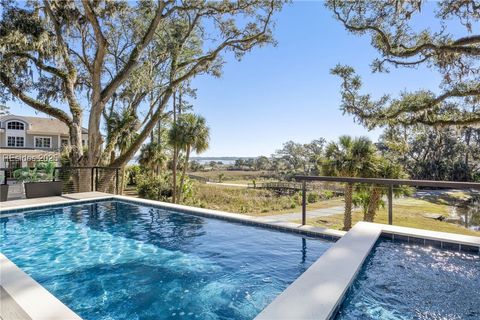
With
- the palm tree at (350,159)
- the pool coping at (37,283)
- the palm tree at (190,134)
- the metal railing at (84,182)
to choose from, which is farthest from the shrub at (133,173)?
the pool coping at (37,283)

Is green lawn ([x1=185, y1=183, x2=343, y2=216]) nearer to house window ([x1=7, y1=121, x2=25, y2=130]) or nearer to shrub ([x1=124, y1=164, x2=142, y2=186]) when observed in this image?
shrub ([x1=124, y1=164, x2=142, y2=186])

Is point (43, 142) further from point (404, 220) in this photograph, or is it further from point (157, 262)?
point (404, 220)

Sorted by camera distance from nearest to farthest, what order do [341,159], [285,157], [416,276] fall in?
[416,276]
[341,159]
[285,157]

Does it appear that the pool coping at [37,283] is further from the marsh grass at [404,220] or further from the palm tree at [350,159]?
the palm tree at [350,159]

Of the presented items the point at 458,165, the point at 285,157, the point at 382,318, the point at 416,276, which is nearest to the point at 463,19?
the point at 416,276

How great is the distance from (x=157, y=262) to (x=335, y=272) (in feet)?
7.78

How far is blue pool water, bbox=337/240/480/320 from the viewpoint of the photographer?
8.20ft

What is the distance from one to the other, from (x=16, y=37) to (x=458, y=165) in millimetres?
40501

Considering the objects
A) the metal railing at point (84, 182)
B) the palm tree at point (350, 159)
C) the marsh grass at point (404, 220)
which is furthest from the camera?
the palm tree at point (350, 159)

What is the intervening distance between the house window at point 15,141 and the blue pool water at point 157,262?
71.1 ft

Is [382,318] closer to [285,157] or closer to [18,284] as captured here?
[18,284]

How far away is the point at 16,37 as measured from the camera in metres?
9.30

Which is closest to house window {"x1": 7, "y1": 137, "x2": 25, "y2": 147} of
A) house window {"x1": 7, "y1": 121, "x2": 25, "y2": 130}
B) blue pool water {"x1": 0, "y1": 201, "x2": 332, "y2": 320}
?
house window {"x1": 7, "y1": 121, "x2": 25, "y2": 130}

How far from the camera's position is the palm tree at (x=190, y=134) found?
1734 centimetres
